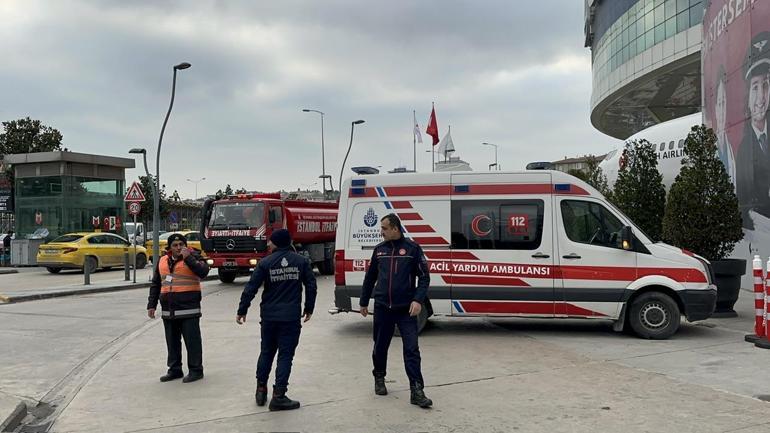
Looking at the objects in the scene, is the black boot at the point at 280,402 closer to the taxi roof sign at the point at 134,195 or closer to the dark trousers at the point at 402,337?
the dark trousers at the point at 402,337

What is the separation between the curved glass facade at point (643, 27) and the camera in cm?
3469

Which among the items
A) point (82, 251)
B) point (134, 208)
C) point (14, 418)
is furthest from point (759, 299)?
point (82, 251)

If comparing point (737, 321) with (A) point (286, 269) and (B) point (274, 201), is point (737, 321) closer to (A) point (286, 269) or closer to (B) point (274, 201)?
(A) point (286, 269)

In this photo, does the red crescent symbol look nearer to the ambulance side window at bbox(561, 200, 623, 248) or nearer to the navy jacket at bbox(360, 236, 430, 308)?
the ambulance side window at bbox(561, 200, 623, 248)

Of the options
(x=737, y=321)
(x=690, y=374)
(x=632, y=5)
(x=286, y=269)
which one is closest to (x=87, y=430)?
(x=286, y=269)

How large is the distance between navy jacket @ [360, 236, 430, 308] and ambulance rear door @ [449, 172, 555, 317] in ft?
10.9

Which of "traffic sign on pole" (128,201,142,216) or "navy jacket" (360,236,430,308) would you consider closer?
"navy jacket" (360,236,430,308)

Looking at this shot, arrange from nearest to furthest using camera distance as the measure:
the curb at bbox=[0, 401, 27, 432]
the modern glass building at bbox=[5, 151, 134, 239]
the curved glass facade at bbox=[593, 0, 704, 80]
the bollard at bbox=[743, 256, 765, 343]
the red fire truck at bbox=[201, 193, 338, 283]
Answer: the curb at bbox=[0, 401, 27, 432] < the bollard at bbox=[743, 256, 765, 343] < the red fire truck at bbox=[201, 193, 338, 283] < the modern glass building at bbox=[5, 151, 134, 239] < the curved glass facade at bbox=[593, 0, 704, 80]

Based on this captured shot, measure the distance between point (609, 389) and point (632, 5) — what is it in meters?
40.0

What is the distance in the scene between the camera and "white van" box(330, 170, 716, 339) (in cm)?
903

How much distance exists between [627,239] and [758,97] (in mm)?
6938

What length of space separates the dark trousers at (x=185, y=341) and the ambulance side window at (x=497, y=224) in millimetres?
4045

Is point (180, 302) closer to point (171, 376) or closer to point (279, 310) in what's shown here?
point (171, 376)

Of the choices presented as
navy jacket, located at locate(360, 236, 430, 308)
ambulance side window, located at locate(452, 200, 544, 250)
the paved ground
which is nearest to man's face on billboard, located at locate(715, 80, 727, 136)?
the paved ground
